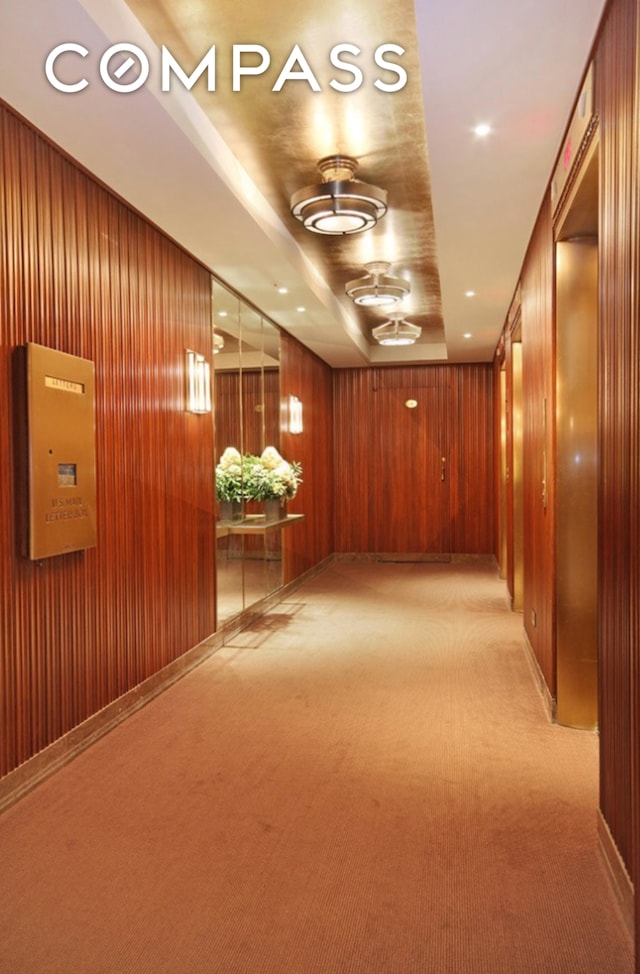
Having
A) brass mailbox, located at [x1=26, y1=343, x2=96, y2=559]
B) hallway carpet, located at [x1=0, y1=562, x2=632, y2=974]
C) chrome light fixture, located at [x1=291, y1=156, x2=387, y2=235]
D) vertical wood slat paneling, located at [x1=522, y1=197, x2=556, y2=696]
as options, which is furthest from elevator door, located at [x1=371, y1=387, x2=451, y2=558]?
brass mailbox, located at [x1=26, y1=343, x2=96, y2=559]

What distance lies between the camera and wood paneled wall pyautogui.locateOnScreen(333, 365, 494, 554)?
A: 39.0 feet

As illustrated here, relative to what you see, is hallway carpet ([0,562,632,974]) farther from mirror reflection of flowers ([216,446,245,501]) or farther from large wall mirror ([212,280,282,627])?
mirror reflection of flowers ([216,446,245,501])

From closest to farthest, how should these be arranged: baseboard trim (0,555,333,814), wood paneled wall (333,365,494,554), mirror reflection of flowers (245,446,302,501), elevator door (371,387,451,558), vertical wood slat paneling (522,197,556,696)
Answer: baseboard trim (0,555,333,814) < vertical wood slat paneling (522,197,556,696) < mirror reflection of flowers (245,446,302,501) < wood paneled wall (333,365,494,554) < elevator door (371,387,451,558)

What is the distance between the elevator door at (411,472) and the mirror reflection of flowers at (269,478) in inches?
176

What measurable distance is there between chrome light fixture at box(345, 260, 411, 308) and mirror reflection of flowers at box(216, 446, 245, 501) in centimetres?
192

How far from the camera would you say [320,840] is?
3.05 m

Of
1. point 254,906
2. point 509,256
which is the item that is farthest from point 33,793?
point 509,256

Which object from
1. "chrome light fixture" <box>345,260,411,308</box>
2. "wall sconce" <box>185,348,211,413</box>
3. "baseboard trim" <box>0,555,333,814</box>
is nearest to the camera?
"baseboard trim" <box>0,555,333,814</box>

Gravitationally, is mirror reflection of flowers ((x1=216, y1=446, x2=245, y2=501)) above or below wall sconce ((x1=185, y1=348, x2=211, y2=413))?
below

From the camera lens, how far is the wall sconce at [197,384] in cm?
588

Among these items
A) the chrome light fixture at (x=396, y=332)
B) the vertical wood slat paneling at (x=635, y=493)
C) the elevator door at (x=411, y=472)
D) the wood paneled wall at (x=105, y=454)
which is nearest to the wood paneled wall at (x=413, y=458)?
the elevator door at (x=411, y=472)

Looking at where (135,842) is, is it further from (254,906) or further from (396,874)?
(396,874)

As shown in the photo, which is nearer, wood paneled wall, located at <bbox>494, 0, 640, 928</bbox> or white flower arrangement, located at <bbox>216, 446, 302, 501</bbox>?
wood paneled wall, located at <bbox>494, 0, 640, 928</bbox>

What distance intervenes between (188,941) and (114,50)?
11.1 feet
